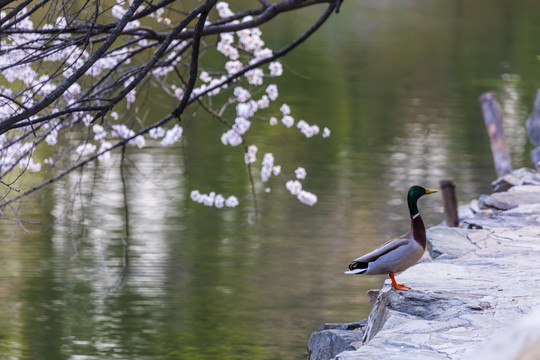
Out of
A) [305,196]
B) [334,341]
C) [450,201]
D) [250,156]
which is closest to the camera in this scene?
[334,341]

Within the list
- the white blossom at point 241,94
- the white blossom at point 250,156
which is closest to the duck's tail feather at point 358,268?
the white blossom at point 250,156

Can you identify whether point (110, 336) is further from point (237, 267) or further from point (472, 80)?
point (472, 80)

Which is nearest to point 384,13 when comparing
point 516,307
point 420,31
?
point 420,31

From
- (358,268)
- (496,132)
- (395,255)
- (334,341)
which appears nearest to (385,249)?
(395,255)

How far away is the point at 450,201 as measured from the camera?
1062cm

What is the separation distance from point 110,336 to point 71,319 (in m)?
0.63

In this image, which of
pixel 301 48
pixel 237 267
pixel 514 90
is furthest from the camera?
pixel 301 48

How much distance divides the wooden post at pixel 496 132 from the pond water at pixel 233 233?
3.40 feet

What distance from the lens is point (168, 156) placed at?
55.2 feet

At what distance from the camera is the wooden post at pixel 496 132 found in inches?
518

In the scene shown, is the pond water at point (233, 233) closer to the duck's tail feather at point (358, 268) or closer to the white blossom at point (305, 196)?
the white blossom at point (305, 196)

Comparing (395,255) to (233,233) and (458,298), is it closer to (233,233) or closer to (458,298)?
(458,298)

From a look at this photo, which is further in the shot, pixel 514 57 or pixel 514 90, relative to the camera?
pixel 514 57

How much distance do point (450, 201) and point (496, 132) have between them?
3.17 metres
